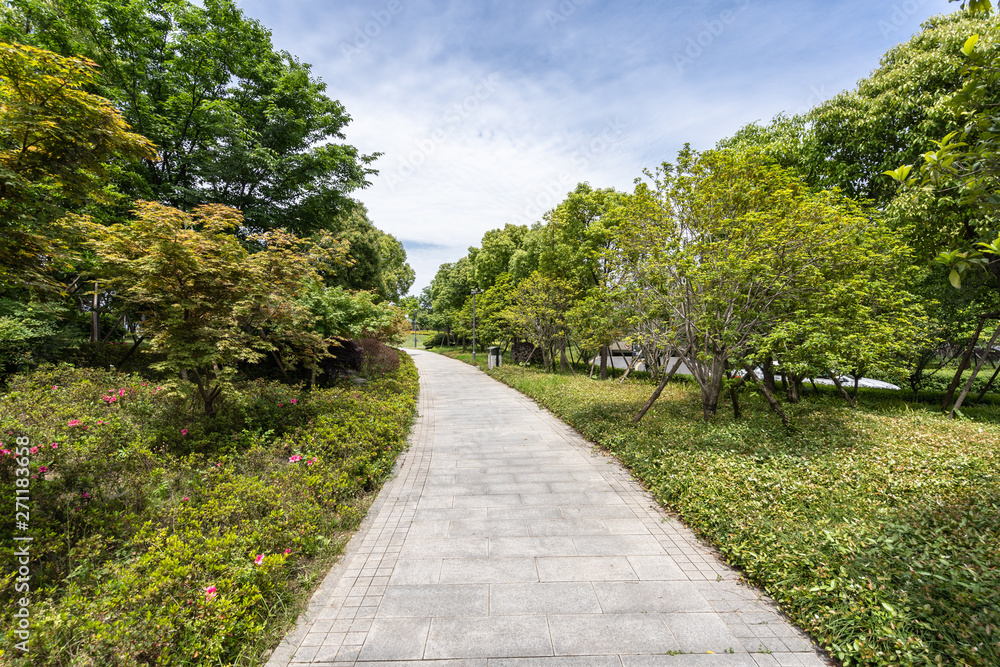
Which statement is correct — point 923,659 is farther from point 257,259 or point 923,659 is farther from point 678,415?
point 257,259

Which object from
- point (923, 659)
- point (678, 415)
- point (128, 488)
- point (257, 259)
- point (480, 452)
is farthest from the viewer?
point (678, 415)

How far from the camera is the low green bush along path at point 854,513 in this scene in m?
2.63

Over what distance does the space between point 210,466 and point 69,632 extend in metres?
2.87

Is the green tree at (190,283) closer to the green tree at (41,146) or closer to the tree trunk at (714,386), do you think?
the green tree at (41,146)

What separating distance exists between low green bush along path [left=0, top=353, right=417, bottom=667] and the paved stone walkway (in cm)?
44

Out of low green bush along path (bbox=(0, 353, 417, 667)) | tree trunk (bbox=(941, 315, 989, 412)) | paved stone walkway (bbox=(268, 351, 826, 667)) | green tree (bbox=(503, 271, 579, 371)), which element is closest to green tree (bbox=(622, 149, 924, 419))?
tree trunk (bbox=(941, 315, 989, 412))

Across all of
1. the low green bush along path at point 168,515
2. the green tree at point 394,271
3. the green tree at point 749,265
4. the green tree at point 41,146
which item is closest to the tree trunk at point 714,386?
the green tree at point 749,265

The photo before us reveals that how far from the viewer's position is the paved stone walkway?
2.77 metres

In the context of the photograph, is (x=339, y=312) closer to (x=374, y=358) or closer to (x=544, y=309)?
(x=374, y=358)

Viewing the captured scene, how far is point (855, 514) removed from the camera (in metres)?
3.91

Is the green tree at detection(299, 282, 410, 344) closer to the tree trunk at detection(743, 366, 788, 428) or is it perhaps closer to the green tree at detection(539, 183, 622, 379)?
the tree trunk at detection(743, 366, 788, 428)

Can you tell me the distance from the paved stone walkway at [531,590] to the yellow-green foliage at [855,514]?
350 millimetres

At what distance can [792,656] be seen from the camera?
2709 mm

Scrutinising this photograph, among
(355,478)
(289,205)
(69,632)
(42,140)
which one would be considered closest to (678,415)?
(355,478)
